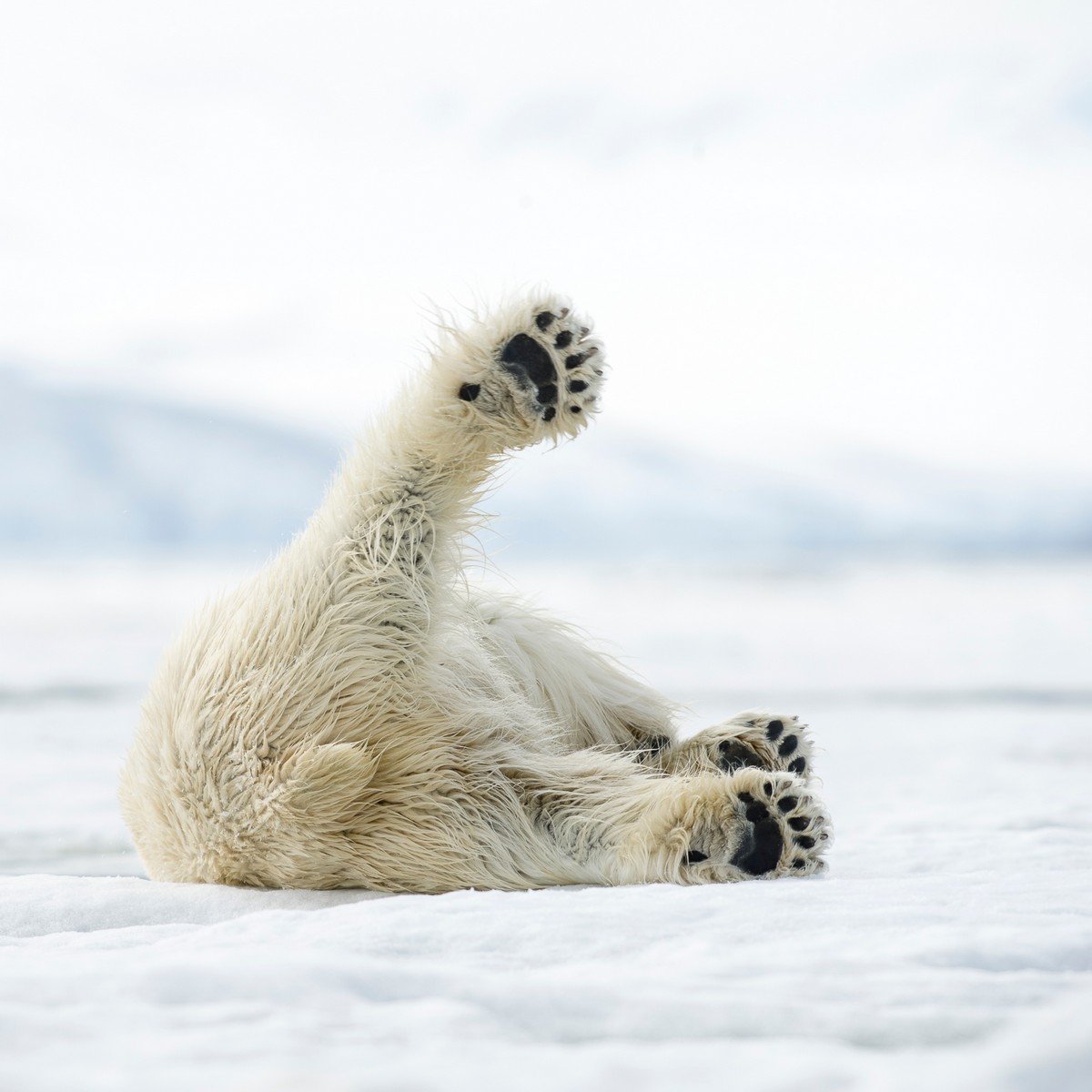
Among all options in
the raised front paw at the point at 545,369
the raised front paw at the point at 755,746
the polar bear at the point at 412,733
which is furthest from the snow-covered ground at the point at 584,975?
the raised front paw at the point at 545,369

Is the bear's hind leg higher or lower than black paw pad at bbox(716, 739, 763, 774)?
higher

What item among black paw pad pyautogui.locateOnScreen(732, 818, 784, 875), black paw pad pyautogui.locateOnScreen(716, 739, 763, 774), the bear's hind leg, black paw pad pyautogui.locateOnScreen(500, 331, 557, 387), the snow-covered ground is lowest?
the snow-covered ground

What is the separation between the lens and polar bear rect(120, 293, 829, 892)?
261cm

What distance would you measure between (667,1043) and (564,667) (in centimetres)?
194

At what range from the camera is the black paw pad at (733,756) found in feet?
10.3

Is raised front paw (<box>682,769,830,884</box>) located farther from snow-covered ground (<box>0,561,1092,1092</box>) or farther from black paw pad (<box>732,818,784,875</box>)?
snow-covered ground (<box>0,561,1092,1092</box>)

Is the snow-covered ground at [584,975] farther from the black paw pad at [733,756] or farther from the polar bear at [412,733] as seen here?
the black paw pad at [733,756]

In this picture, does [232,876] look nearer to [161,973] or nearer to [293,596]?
[293,596]

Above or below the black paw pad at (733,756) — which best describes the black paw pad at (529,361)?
above

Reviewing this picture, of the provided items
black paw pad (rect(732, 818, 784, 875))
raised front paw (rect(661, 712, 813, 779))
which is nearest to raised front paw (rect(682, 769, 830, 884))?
black paw pad (rect(732, 818, 784, 875))

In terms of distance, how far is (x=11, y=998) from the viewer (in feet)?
5.27

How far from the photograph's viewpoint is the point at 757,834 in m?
2.61

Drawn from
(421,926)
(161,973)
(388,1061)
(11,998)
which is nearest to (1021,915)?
(421,926)

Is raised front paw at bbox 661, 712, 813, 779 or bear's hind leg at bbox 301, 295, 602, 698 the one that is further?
raised front paw at bbox 661, 712, 813, 779
